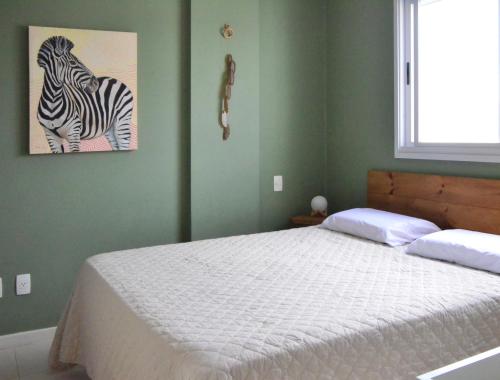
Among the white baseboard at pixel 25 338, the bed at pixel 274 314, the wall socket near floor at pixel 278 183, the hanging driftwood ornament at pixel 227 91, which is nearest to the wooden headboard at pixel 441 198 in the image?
the bed at pixel 274 314

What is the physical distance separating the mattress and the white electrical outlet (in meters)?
0.65

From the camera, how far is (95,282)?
7.84 ft

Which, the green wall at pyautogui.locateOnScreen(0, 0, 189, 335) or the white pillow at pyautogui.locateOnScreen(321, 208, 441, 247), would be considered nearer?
the white pillow at pyautogui.locateOnScreen(321, 208, 441, 247)

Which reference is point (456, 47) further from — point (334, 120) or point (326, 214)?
point (326, 214)

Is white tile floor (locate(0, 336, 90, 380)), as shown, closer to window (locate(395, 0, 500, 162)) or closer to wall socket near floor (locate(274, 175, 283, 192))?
wall socket near floor (locate(274, 175, 283, 192))

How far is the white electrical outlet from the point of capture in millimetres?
3150

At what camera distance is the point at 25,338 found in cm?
317

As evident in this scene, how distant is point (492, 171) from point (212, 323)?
186 cm

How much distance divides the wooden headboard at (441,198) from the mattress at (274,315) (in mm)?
520

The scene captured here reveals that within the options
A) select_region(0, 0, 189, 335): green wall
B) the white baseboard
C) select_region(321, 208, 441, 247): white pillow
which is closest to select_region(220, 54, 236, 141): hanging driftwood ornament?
select_region(0, 0, 189, 335): green wall

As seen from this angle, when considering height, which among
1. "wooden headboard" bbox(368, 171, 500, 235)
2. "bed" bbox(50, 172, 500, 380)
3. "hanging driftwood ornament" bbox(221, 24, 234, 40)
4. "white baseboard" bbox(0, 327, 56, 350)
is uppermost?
"hanging driftwood ornament" bbox(221, 24, 234, 40)

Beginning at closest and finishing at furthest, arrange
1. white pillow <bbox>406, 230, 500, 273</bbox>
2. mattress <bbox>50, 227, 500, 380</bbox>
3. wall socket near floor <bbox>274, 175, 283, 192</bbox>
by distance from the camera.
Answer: mattress <bbox>50, 227, 500, 380</bbox>
white pillow <bbox>406, 230, 500, 273</bbox>
wall socket near floor <bbox>274, 175, 283, 192</bbox>

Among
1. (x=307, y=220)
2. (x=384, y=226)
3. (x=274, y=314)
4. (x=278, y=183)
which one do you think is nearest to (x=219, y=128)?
(x=278, y=183)

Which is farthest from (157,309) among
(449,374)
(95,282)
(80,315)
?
(449,374)
